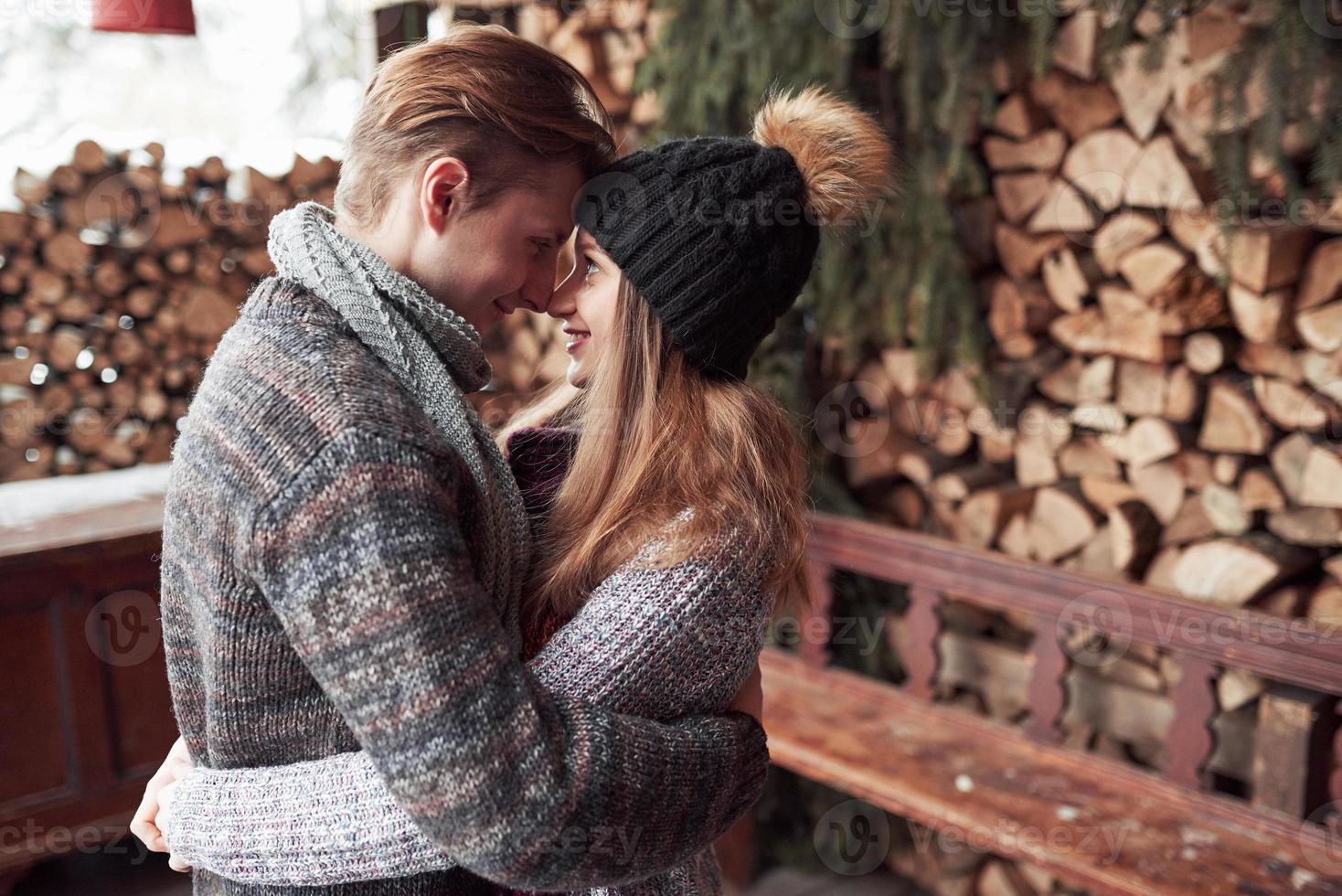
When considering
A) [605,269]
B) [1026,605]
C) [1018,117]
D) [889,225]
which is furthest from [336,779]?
[1018,117]

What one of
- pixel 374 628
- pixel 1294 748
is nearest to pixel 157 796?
pixel 374 628

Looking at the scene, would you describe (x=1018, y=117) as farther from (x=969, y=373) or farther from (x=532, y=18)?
(x=532, y=18)

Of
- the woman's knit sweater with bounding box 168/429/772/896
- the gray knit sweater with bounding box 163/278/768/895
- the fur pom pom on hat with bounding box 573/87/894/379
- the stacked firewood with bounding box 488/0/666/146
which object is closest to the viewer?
the gray knit sweater with bounding box 163/278/768/895

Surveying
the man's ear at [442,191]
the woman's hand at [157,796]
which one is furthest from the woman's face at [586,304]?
the woman's hand at [157,796]

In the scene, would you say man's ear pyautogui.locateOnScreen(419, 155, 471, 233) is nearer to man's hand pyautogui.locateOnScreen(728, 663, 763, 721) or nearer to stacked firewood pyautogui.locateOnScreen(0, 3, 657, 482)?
man's hand pyautogui.locateOnScreen(728, 663, 763, 721)

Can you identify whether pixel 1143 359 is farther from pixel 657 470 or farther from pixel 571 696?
pixel 571 696

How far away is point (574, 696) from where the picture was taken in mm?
976

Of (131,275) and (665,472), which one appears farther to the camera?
(131,275)

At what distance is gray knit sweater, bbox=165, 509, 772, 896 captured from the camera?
0.93 m

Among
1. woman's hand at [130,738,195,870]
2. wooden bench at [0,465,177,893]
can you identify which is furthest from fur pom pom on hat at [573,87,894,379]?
wooden bench at [0,465,177,893]

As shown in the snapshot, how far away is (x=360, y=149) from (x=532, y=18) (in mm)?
2315

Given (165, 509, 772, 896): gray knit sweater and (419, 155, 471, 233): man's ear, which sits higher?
(419, 155, 471, 233): man's ear

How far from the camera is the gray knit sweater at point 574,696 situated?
930 mm

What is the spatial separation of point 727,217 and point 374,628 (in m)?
0.59
